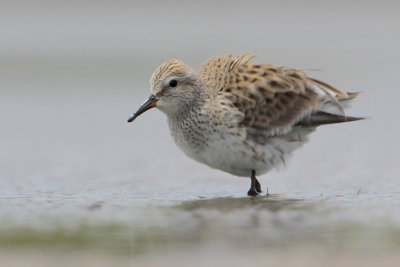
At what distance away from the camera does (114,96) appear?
45.8 ft

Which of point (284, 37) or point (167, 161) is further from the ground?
point (284, 37)

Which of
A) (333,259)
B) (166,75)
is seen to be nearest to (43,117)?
(166,75)

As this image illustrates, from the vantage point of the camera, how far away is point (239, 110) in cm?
748

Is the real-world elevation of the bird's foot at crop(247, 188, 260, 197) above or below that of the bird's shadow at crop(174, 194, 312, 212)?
above

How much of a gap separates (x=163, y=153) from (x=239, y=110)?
8.79 feet

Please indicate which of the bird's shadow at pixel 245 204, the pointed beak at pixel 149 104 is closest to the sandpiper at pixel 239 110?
the pointed beak at pixel 149 104

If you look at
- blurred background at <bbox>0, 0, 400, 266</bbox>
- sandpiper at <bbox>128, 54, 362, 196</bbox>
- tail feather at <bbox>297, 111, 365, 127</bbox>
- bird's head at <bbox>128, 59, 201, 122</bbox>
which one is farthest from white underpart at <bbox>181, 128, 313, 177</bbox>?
bird's head at <bbox>128, 59, 201, 122</bbox>

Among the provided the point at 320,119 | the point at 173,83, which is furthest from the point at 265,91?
the point at 173,83

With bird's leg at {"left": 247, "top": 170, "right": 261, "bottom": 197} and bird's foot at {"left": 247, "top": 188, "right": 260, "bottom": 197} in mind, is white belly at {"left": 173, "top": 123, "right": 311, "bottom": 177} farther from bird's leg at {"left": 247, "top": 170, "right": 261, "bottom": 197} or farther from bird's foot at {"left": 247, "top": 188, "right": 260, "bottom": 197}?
bird's foot at {"left": 247, "top": 188, "right": 260, "bottom": 197}

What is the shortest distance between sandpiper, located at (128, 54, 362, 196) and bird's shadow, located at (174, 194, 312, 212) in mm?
348

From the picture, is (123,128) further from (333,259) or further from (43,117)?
(333,259)

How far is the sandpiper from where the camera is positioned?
24.1ft

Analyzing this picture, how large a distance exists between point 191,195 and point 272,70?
67.4 inches

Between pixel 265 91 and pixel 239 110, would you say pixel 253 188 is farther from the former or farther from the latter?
pixel 265 91
